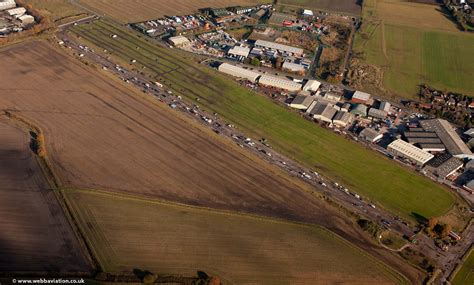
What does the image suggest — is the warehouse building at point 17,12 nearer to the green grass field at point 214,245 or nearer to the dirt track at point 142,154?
the dirt track at point 142,154

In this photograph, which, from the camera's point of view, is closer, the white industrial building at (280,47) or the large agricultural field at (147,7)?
the white industrial building at (280,47)

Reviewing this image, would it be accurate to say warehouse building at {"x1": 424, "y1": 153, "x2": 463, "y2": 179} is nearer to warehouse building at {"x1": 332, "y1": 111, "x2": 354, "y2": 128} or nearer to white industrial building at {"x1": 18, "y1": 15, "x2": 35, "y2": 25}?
warehouse building at {"x1": 332, "y1": 111, "x2": 354, "y2": 128}

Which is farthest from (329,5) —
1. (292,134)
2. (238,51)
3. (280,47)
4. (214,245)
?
(214,245)

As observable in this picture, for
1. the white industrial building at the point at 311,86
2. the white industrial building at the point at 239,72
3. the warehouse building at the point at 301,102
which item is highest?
the white industrial building at the point at 239,72

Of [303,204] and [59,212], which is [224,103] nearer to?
[303,204]

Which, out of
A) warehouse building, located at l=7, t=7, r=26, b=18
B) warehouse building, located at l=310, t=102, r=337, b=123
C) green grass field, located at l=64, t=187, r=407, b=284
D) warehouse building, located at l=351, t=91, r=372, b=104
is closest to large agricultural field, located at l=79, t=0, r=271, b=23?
warehouse building, located at l=7, t=7, r=26, b=18

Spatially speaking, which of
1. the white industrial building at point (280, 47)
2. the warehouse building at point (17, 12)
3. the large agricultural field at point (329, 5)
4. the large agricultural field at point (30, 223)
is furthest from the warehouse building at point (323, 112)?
the warehouse building at point (17, 12)

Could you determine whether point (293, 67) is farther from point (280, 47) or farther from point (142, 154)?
point (142, 154)
